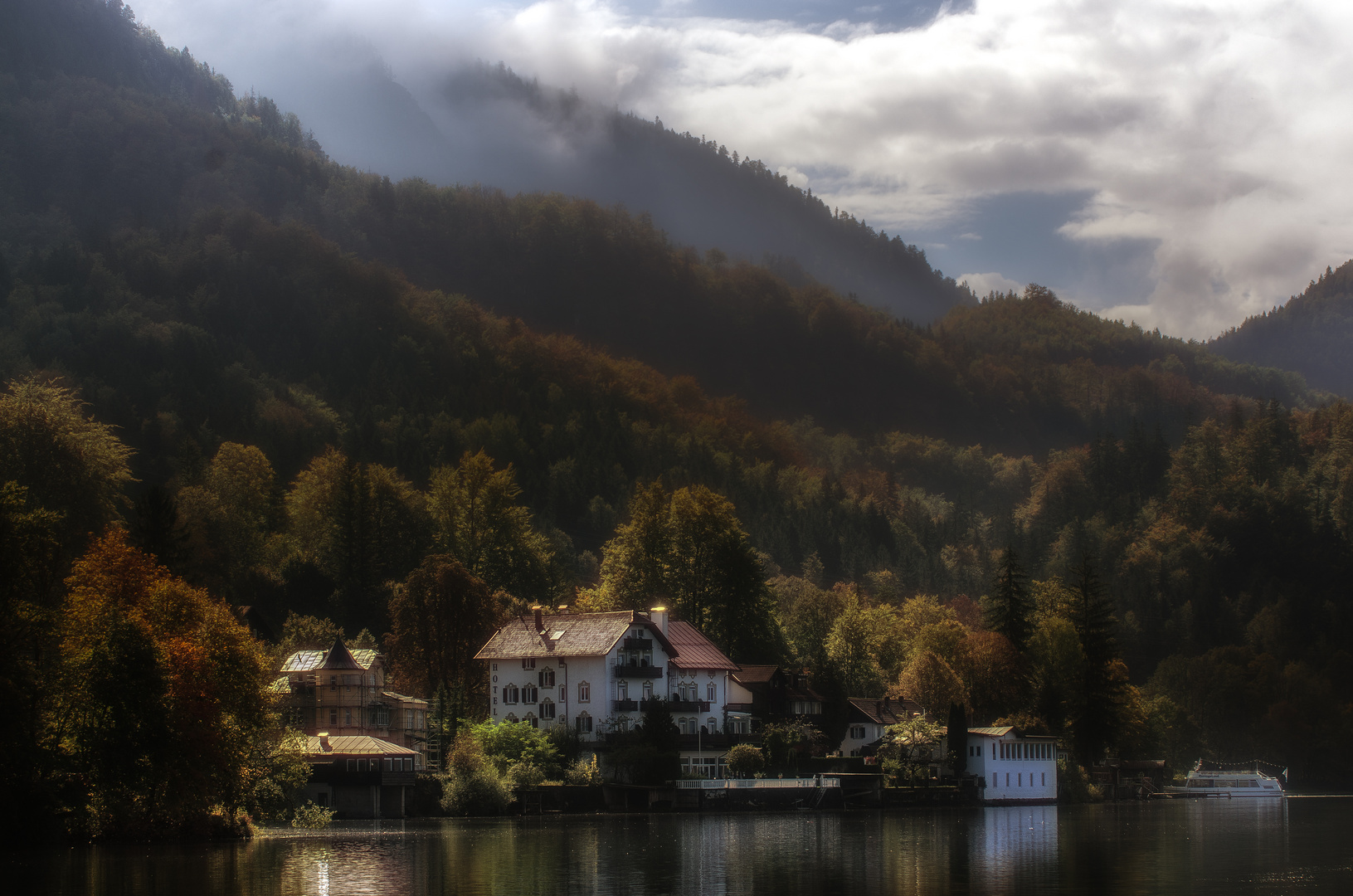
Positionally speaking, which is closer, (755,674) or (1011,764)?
(1011,764)

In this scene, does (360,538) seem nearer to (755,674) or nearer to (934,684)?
(755,674)

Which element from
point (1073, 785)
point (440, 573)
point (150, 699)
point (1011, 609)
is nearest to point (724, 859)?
point (150, 699)

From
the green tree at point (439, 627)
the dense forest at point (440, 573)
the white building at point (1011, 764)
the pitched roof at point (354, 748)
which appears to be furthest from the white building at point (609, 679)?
the white building at point (1011, 764)

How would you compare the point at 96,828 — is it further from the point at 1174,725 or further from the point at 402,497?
the point at 1174,725

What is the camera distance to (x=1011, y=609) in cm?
10650

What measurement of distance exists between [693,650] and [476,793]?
22448mm

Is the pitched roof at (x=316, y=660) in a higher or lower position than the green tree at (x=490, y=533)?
lower

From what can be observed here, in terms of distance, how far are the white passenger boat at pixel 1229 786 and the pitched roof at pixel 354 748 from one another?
70.5 meters

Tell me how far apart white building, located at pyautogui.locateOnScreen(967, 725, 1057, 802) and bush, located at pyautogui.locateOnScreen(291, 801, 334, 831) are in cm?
4444

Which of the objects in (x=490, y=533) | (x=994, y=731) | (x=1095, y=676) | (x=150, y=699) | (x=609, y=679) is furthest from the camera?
(x=490, y=533)

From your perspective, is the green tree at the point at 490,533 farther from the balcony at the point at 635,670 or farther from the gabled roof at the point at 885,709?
the gabled roof at the point at 885,709

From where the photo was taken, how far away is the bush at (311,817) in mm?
69188

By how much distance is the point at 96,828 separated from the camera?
52.6m

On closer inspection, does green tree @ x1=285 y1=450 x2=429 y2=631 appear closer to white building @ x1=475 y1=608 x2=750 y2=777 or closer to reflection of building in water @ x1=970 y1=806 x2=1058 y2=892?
white building @ x1=475 y1=608 x2=750 y2=777
